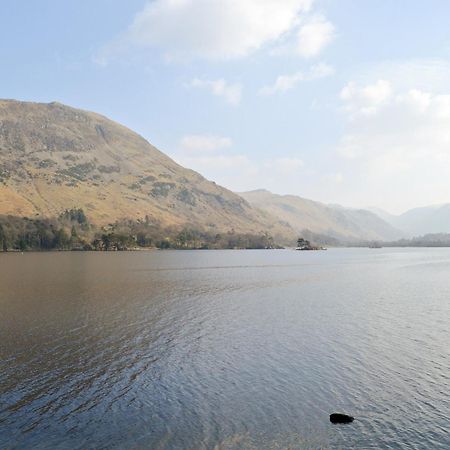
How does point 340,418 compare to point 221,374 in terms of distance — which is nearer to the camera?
point 340,418

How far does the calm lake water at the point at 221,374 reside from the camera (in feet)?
89.9

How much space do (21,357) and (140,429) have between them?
22102 millimetres

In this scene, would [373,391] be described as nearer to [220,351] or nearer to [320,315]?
[220,351]

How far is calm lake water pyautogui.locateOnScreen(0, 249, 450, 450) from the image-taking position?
27406 millimetres

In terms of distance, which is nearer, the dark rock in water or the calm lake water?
the calm lake water

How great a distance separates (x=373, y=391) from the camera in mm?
35156

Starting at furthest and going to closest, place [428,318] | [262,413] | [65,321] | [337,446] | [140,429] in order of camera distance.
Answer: [428,318]
[65,321]
[262,413]
[140,429]
[337,446]

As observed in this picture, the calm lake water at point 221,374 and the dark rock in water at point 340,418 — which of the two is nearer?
the calm lake water at point 221,374

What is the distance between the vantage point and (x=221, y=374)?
3950 cm

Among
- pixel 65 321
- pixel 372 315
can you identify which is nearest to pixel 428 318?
pixel 372 315

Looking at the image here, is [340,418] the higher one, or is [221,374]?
[340,418]

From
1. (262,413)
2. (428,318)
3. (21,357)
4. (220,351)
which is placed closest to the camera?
(262,413)

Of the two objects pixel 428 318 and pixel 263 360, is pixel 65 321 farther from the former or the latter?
pixel 428 318

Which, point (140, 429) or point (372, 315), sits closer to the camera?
point (140, 429)
